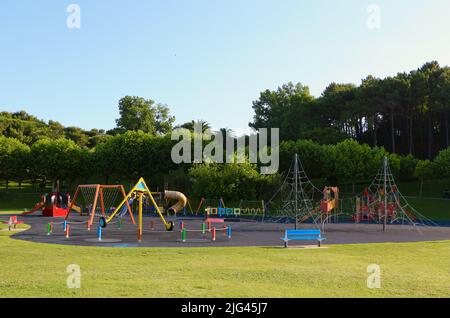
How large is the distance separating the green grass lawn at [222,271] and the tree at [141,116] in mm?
78259

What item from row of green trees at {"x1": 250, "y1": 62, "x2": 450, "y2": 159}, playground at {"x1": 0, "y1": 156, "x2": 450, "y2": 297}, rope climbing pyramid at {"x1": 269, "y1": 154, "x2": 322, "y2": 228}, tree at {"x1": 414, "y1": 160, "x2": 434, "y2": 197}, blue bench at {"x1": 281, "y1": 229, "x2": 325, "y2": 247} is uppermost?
row of green trees at {"x1": 250, "y1": 62, "x2": 450, "y2": 159}

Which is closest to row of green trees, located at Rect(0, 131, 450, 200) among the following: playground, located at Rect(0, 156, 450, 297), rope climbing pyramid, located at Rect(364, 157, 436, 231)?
rope climbing pyramid, located at Rect(364, 157, 436, 231)

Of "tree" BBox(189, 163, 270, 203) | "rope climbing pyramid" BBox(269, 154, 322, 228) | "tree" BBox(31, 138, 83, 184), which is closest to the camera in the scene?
"rope climbing pyramid" BBox(269, 154, 322, 228)

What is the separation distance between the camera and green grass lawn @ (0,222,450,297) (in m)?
11.3

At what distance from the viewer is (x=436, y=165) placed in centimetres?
5822

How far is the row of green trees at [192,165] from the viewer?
2158 inches

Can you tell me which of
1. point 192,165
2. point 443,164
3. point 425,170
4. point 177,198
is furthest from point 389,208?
point 192,165

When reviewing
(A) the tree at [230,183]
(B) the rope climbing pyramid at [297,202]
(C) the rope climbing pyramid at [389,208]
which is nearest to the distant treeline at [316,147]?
(A) the tree at [230,183]

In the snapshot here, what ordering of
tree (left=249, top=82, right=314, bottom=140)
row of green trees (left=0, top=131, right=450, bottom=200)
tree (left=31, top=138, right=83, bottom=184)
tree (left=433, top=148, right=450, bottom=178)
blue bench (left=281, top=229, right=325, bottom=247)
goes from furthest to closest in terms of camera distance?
tree (left=249, top=82, right=314, bottom=140) → tree (left=31, top=138, right=83, bottom=184) → tree (left=433, top=148, right=450, bottom=178) → row of green trees (left=0, top=131, right=450, bottom=200) → blue bench (left=281, top=229, right=325, bottom=247)

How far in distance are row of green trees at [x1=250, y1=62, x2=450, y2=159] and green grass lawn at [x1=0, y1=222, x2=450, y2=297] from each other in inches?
2191

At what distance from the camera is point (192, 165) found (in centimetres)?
6631

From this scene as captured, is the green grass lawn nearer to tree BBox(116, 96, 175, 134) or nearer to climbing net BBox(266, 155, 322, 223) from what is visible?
climbing net BBox(266, 155, 322, 223)
